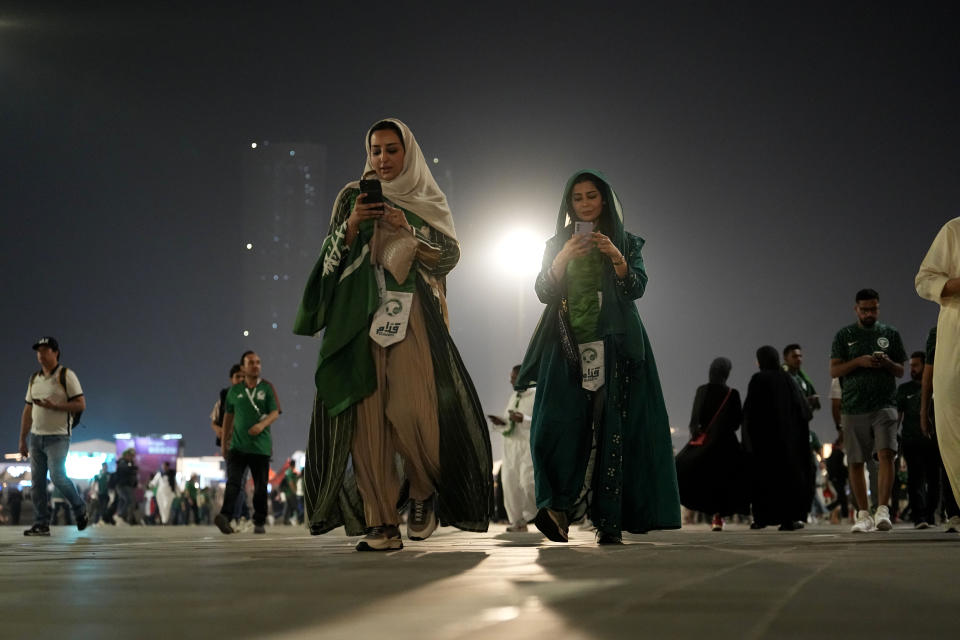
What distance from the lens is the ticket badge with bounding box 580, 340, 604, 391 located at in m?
6.60

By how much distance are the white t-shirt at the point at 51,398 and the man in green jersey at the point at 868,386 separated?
7050 millimetres

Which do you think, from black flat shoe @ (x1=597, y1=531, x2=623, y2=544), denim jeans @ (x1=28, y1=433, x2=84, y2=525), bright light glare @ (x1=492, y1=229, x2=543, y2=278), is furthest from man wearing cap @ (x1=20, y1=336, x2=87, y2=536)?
bright light glare @ (x1=492, y1=229, x2=543, y2=278)

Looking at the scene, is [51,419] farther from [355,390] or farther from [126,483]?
[126,483]

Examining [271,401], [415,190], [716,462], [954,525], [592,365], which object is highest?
[415,190]

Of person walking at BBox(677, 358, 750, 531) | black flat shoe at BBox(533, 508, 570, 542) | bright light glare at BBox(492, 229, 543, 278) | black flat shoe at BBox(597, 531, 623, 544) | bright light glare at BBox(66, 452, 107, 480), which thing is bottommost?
black flat shoe at BBox(597, 531, 623, 544)

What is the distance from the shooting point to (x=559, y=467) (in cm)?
650

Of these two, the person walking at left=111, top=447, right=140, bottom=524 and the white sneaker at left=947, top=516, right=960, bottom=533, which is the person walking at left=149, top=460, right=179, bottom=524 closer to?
the person walking at left=111, top=447, right=140, bottom=524

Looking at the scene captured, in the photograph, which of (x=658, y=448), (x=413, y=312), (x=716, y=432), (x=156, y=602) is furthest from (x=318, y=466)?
(x=716, y=432)

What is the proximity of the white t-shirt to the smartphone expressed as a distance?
256 inches

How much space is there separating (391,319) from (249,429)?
6.19 meters

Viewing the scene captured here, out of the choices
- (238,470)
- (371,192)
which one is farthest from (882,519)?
(238,470)

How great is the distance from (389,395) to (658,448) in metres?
1.60

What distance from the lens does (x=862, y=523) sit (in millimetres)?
8672

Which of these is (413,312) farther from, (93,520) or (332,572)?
(93,520)
